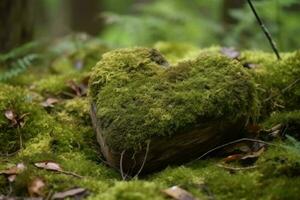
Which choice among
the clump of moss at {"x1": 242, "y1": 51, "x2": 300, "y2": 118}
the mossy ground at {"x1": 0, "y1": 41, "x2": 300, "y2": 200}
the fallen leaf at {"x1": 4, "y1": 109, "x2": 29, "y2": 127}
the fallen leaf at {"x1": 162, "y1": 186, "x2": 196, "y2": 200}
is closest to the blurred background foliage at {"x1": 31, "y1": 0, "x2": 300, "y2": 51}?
the clump of moss at {"x1": 242, "y1": 51, "x2": 300, "y2": 118}

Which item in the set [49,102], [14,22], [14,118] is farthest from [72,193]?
[14,22]

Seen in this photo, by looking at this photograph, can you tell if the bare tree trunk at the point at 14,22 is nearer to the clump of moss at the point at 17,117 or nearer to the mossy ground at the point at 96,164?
the mossy ground at the point at 96,164

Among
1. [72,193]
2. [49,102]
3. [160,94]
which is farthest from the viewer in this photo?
[49,102]

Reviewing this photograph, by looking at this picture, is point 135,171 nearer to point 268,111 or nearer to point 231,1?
point 268,111

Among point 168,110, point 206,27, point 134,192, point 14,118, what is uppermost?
point 206,27

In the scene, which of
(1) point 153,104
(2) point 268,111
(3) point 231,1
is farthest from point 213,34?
(1) point 153,104

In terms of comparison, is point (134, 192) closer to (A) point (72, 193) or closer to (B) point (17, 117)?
(A) point (72, 193)

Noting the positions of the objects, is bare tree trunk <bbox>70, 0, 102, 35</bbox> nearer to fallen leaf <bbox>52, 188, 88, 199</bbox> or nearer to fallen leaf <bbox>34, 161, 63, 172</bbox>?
fallen leaf <bbox>34, 161, 63, 172</bbox>
